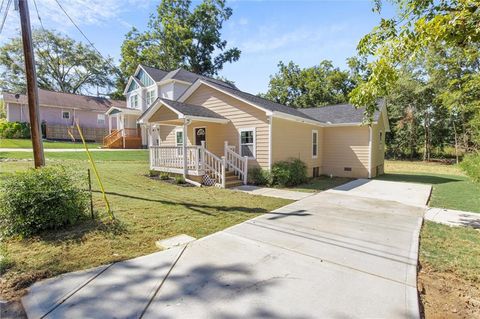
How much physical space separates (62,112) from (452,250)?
32.7 meters

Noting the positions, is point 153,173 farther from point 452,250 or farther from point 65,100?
point 65,100

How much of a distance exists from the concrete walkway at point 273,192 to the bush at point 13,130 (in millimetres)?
23386

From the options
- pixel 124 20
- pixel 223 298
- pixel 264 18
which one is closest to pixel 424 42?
pixel 223 298

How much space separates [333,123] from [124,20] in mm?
11769

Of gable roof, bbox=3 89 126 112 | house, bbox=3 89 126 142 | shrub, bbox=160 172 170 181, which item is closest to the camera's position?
shrub, bbox=160 172 170 181

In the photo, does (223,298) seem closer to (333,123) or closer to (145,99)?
(333,123)

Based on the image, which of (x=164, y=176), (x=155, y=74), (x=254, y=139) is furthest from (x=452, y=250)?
(x=155, y=74)

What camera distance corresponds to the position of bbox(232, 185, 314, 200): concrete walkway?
27.6 feet

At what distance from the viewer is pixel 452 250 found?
419cm

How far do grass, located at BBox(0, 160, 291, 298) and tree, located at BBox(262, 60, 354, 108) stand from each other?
27.4 meters

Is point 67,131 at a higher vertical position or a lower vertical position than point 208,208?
higher

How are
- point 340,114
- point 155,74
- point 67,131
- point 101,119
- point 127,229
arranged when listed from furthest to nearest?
point 101,119, point 67,131, point 155,74, point 340,114, point 127,229

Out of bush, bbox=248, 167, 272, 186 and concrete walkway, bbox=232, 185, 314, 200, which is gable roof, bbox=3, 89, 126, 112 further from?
concrete walkway, bbox=232, 185, 314, 200

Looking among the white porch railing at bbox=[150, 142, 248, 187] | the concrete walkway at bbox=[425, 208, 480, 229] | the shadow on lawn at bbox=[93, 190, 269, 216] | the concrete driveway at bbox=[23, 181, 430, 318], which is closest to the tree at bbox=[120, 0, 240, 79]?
the white porch railing at bbox=[150, 142, 248, 187]
